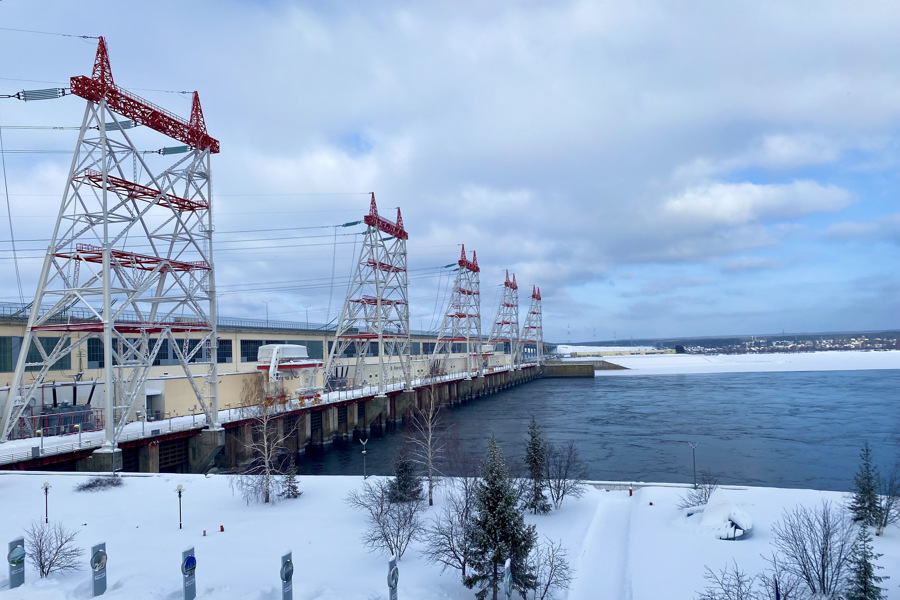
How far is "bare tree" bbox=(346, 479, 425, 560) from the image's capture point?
12922mm

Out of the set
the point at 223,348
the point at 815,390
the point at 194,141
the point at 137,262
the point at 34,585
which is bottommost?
the point at 815,390

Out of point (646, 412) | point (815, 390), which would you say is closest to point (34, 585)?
point (646, 412)

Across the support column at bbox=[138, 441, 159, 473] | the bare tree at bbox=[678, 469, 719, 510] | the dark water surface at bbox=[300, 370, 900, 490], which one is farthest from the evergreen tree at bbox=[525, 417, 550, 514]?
the support column at bbox=[138, 441, 159, 473]

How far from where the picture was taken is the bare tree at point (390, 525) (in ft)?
42.4

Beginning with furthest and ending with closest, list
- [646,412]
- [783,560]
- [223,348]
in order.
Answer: [646,412]
[223,348]
[783,560]

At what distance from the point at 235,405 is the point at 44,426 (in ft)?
40.8

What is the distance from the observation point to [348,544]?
45.4 feet

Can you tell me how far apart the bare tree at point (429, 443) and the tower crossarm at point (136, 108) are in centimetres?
1844

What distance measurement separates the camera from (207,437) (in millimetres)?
28984

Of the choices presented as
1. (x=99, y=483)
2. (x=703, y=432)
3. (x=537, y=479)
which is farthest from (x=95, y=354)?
(x=703, y=432)

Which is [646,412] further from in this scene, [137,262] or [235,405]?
[137,262]

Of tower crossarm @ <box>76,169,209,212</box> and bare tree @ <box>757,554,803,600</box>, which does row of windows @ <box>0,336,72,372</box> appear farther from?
bare tree @ <box>757,554,803,600</box>

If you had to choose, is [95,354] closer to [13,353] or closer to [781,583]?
[13,353]

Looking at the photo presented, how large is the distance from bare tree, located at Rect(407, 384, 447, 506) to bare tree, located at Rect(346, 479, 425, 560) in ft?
5.42
